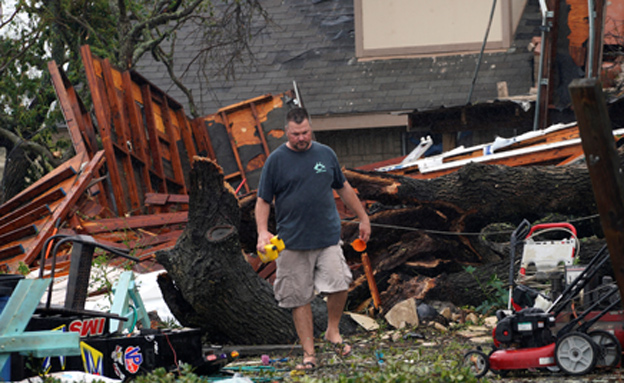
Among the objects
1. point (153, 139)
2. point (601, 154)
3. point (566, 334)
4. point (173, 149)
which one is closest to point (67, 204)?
point (153, 139)

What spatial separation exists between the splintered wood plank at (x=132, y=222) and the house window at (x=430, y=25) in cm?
762

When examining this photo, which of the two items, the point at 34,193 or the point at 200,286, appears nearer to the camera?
the point at 200,286

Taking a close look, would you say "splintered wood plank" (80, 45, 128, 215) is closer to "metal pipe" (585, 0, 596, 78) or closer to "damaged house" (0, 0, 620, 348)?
"damaged house" (0, 0, 620, 348)

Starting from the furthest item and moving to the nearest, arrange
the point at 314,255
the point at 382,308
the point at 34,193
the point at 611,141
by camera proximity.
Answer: the point at 34,193, the point at 382,308, the point at 314,255, the point at 611,141

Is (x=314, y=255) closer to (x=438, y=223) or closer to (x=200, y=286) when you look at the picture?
(x=200, y=286)

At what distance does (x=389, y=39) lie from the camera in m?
17.3

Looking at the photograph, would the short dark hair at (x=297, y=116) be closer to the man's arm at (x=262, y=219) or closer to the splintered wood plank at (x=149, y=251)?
the man's arm at (x=262, y=219)

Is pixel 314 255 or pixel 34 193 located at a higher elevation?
pixel 34 193

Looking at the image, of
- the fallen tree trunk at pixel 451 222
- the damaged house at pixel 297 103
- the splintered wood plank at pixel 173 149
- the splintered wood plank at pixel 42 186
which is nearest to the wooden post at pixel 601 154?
the fallen tree trunk at pixel 451 222

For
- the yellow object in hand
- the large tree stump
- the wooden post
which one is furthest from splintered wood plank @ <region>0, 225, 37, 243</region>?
the wooden post

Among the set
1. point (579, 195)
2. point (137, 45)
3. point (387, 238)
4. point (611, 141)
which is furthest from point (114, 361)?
point (137, 45)

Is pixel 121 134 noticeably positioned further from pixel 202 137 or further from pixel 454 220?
pixel 454 220

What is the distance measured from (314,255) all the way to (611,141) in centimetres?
270

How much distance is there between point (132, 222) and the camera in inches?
422
